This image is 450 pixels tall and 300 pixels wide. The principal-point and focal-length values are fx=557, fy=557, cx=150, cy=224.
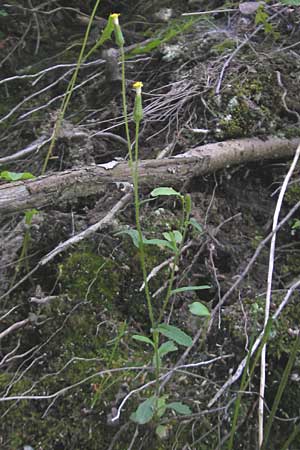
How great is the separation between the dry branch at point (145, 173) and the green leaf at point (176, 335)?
37cm

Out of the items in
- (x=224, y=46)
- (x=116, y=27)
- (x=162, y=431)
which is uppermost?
(x=116, y=27)

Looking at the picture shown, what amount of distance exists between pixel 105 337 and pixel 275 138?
75 cm

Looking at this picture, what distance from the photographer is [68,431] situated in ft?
3.47

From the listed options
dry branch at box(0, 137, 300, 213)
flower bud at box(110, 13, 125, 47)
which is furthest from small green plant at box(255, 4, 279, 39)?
flower bud at box(110, 13, 125, 47)

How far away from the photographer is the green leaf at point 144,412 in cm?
97

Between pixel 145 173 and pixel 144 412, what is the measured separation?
551 mm

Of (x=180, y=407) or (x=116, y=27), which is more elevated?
(x=116, y=27)

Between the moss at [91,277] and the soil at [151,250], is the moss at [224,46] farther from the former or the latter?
the moss at [91,277]

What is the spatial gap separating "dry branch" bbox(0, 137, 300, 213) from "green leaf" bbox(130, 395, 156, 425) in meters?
0.45

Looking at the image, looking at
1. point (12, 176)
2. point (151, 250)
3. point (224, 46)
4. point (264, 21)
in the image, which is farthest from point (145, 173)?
point (264, 21)

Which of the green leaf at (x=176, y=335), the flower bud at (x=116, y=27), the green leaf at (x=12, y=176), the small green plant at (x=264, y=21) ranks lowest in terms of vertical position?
the green leaf at (x=176, y=335)

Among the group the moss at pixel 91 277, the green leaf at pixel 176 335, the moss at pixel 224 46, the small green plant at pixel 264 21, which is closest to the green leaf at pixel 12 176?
the moss at pixel 91 277

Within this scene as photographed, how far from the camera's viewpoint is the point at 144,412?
0.98 m

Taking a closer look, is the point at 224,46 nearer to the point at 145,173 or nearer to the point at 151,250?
the point at 145,173
